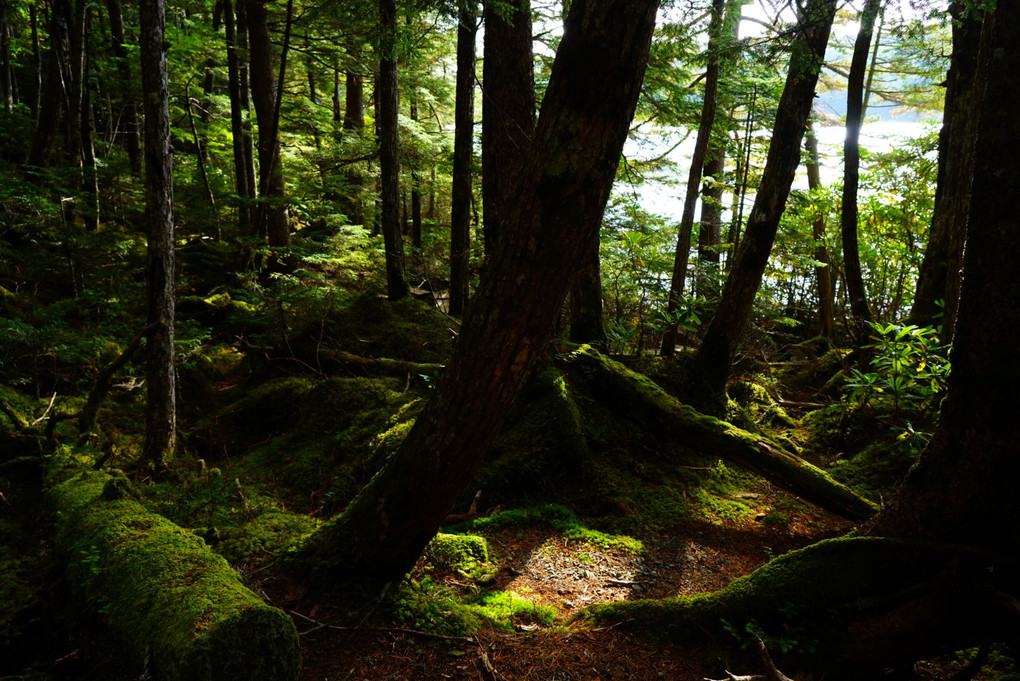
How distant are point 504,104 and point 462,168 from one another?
2.84 meters

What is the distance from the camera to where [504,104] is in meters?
6.31

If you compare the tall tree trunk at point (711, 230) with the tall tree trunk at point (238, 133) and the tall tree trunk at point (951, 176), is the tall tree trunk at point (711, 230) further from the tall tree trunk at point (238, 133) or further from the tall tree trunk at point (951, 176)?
the tall tree trunk at point (238, 133)

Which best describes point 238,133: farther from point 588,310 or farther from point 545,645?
point 545,645

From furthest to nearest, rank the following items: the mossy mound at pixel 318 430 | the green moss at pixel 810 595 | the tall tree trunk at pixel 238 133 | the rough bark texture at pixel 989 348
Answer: the tall tree trunk at pixel 238 133 < the mossy mound at pixel 318 430 < the green moss at pixel 810 595 < the rough bark texture at pixel 989 348

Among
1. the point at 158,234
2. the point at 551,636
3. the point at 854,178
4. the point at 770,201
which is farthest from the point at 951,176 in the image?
the point at 158,234

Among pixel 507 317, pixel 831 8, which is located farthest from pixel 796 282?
pixel 507 317

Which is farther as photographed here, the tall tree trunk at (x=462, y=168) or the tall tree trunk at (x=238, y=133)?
the tall tree trunk at (x=238, y=133)

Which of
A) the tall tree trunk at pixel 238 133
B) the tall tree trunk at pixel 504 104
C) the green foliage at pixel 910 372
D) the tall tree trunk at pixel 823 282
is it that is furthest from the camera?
the tall tree trunk at pixel 823 282

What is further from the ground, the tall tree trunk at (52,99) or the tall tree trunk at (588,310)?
the tall tree trunk at (52,99)

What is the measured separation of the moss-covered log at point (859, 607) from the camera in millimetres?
2791

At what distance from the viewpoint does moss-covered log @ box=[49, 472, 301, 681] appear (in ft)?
7.97

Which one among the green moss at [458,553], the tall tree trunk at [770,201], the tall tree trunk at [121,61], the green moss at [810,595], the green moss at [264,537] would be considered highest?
the tall tree trunk at [121,61]

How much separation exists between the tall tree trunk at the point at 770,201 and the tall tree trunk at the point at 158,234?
267 inches

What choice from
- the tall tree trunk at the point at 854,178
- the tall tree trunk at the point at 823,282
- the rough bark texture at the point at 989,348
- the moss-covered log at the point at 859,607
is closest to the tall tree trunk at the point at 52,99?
the moss-covered log at the point at 859,607
